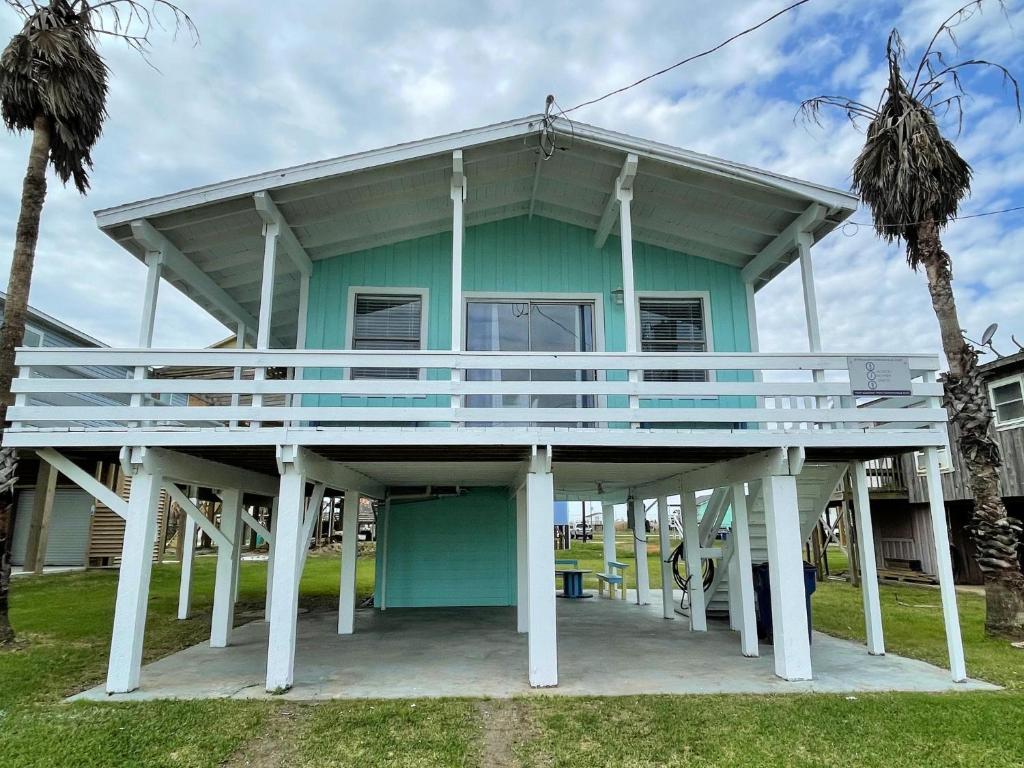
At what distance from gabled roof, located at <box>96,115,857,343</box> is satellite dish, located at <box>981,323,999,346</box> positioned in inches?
134

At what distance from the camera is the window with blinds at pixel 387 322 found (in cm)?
925

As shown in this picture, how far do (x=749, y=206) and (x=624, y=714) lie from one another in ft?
21.0

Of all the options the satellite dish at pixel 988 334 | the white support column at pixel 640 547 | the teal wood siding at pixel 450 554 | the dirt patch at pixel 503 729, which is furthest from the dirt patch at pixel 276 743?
the satellite dish at pixel 988 334

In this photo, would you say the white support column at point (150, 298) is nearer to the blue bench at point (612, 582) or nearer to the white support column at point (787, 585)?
the white support column at point (787, 585)

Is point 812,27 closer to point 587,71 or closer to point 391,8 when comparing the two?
point 587,71

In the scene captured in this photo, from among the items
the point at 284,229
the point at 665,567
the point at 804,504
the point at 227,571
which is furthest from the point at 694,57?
the point at 227,571

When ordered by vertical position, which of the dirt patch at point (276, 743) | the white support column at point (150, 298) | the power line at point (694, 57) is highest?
the power line at point (694, 57)

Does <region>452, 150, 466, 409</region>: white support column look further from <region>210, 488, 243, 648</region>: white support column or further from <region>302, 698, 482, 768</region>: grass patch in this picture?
<region>210, 488, 243, 648</region>: white support column

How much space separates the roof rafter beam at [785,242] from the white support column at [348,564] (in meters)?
6.73

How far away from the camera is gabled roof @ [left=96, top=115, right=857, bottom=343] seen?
750 centimetres

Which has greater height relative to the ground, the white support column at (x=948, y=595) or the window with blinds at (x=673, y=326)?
the window with blinds at (x=673, y=326)

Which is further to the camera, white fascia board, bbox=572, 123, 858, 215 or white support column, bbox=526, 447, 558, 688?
white fascia board, bbox=572, 123, 858, 215

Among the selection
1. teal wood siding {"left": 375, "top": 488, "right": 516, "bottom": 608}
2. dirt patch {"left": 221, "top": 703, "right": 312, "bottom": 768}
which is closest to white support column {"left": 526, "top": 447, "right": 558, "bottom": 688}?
dirt patch {"left": 221, "top": 703, "right": 312, "bottom": 768}

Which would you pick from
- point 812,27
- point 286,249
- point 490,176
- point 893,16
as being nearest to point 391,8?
point 490,176
